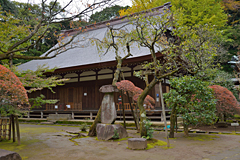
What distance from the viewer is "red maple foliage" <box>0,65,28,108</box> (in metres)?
5.37

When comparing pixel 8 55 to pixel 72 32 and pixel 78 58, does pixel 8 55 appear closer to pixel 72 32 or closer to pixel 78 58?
pixel 78 58

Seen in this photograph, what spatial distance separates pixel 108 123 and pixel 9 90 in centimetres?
381

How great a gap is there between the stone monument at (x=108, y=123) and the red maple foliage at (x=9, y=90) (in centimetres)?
312

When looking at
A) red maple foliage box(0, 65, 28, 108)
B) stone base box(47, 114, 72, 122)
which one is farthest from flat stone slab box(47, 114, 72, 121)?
red maple foliage box(0, 65, 28, 108)

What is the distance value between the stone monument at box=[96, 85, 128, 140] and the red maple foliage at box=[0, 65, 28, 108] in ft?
10.2

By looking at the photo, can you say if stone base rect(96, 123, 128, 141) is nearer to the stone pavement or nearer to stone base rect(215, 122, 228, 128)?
the stone pavement

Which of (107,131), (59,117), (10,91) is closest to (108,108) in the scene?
(107,131)

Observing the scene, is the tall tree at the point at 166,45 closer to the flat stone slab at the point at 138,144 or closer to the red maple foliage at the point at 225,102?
the flat stone slab at the point at 138,144

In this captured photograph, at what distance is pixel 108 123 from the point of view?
7602mm

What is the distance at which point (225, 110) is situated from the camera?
30.6 ft

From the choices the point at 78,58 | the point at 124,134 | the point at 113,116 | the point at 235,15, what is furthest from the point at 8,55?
the point at 235,15

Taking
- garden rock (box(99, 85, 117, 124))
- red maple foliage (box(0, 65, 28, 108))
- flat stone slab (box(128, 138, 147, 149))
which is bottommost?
flat stone slab (box(128, 138, 147, 149))

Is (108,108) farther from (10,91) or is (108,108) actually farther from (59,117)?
(59,117)

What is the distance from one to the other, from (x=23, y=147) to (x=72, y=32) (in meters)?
19.5
